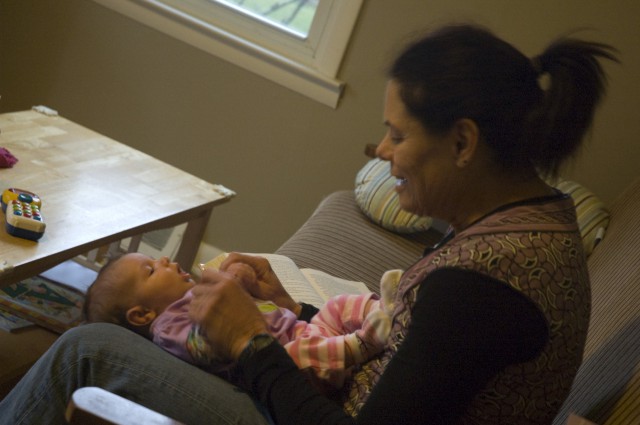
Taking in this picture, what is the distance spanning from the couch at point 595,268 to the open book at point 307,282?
4.4 inches

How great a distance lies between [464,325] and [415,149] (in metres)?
0.31

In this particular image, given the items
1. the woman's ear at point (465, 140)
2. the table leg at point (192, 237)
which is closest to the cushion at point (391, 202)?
the table leg at point (192, 237)

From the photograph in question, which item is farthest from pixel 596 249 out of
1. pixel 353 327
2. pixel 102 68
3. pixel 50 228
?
pixel 102 68

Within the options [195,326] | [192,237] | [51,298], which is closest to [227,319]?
[195,326]

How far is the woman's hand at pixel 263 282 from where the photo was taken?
157 centimetres

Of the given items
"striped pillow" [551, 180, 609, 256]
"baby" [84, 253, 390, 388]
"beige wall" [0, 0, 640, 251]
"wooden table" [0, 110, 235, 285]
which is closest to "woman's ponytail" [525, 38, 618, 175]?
"baby" [84, 253, 390, 388]

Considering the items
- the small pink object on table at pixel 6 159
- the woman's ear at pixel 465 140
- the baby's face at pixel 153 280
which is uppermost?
the woman's ear at pixel 465 140

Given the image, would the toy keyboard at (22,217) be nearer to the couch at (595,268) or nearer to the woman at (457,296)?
the woman at (457,296)

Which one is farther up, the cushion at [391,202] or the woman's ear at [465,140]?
the woman's ear at [465,140]

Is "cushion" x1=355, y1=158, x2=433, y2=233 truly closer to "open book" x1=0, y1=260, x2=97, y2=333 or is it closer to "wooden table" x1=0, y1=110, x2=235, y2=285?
"wooden table" x1=0, y1=110, x2=235, y2=285

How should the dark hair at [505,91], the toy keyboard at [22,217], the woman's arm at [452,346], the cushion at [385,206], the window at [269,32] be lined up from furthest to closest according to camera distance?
the window at [269,32] < the cushion at [385,206] < the toy keyboard at [22,217] < the dark hair at [505,91] < the woman's arm at [452,346]

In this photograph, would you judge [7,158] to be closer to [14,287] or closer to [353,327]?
[14,287]

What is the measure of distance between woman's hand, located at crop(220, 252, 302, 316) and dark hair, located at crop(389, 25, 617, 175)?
554mm

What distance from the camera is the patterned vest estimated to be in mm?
1033
